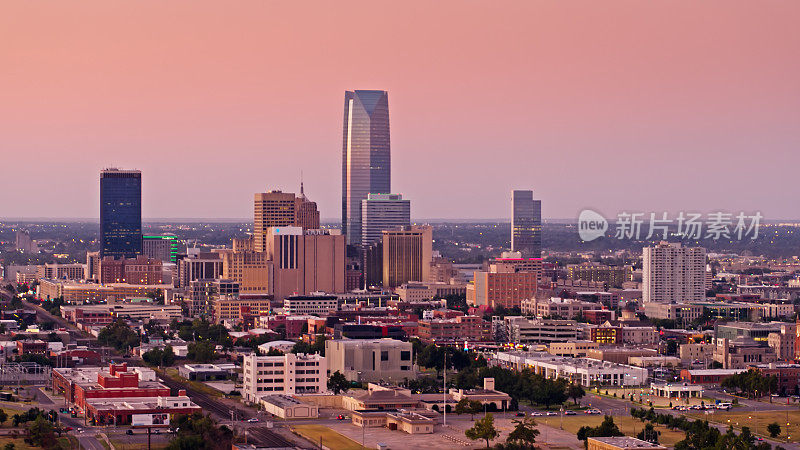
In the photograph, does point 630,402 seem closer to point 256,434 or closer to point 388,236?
point 256,434

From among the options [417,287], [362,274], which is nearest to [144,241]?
[362,274]

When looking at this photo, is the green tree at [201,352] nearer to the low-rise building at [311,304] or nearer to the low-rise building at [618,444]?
the low-rise building at [311,304]

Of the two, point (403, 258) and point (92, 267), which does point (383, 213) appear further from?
point (92, 267)

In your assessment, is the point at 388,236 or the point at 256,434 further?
the point at 388,236

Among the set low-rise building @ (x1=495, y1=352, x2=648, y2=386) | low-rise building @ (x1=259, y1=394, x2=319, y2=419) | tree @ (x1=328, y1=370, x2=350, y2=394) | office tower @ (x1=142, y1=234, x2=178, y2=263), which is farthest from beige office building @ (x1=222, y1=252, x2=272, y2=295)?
low-rise building @ (x1=259, y1=394, x2=319, y2=419)

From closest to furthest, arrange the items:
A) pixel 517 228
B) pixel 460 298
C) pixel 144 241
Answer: pixel 460 298, pixel 144 241, pixel 517 228

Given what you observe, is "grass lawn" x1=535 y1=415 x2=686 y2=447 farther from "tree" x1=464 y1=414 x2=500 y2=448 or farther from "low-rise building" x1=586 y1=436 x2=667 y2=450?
"tree" x1=464 y1=414 x2=500 y2=448

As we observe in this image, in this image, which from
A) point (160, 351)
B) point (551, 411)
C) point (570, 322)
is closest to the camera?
point (551, 411)

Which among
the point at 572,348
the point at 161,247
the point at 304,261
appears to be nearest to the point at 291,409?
the point at 572,348
